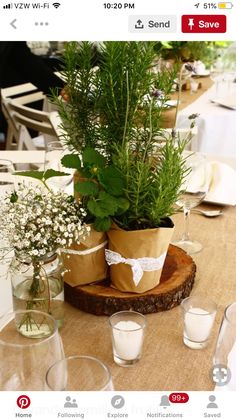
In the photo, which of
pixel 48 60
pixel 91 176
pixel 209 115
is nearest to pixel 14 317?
pixel 91 176

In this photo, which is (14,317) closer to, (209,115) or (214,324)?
(214,324)

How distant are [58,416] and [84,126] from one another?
37cm

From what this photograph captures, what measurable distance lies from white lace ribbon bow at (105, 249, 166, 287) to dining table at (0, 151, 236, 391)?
6 centimetres

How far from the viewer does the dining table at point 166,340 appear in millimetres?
568

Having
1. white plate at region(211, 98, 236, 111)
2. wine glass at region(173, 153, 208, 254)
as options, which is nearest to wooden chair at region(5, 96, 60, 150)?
white plate at region(211, 98, 236, 111)

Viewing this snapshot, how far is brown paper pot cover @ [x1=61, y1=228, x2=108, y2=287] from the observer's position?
66cm

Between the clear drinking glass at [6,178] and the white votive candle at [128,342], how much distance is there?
43cm

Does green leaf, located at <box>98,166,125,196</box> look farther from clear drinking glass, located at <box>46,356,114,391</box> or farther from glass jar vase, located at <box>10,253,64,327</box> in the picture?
clear drinking glass, located at <box>46,356,114,391</box>

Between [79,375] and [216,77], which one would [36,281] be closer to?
[79,375]

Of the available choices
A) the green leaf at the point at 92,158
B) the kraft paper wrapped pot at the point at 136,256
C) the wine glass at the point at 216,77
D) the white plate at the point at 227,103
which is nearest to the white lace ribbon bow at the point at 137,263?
the kraft paper wrapped pot at the point at 136,256

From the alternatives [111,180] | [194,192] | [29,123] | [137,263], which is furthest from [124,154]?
[29,123]

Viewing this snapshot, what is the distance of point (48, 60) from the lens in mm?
3672

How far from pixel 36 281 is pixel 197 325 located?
0.20 meters

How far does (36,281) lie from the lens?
62 centimetres
